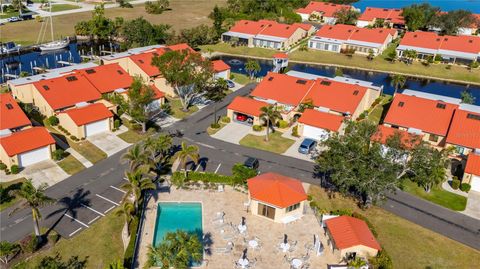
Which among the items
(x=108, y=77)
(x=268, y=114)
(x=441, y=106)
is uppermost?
(x=441, y=106)

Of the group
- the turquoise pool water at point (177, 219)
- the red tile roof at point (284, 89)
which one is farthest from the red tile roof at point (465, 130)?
the turquoise pool water at point (177, 219)

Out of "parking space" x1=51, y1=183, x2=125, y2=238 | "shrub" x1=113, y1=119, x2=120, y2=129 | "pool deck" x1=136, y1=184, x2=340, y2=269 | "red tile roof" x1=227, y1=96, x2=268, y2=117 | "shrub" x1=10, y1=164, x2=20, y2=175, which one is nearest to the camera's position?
"pool deck" x1=136, y1=184, x2=340, y2=269

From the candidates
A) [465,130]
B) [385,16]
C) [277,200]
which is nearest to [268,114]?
[277,200]

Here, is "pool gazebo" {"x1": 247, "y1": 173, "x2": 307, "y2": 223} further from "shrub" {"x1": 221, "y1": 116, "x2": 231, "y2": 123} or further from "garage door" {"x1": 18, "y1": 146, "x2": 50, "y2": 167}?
"garage door" {"x1": 18, "y1": 146, "x2": 50, "y2": 167}

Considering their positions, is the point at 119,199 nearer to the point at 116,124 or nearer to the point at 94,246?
the point at 94,246

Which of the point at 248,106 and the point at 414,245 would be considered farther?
the point at 248,106

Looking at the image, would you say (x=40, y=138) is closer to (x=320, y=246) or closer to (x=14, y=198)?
(x=14, y=198)

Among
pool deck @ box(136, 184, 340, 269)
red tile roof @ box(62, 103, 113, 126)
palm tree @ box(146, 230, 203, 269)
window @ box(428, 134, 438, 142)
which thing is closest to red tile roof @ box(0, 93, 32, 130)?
red tile roof @ box(62, 103, 113, 126)
